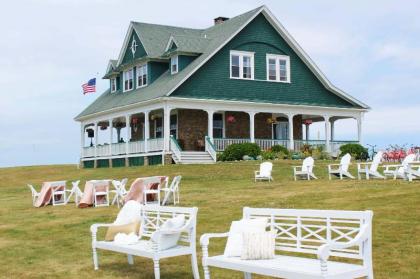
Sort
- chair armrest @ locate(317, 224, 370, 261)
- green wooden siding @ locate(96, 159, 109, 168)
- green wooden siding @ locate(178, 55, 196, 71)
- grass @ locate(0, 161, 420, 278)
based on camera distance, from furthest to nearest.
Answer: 1. green wooden siding @ locate(96, 159, 109, 168)
2. green wooden siding @ locate(178, 55, 196, 71)
3. grass @ locate(0, 161, 420, 278)
4. chair armrest @ locate(317, 224, 370, 261)

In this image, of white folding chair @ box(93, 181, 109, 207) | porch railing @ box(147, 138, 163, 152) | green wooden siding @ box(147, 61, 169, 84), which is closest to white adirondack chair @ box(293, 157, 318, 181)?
white folding chair @ box(93, 181, 109, 207)

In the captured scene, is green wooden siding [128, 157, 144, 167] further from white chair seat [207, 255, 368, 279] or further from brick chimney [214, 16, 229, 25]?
white chair seat [207, 255, 368, 279]

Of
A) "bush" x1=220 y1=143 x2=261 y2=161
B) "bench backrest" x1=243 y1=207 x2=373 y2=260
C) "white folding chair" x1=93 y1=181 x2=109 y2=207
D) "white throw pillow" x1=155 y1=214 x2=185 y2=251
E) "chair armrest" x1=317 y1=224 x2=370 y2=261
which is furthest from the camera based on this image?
"bush" x1=220 y1=143 x2=261 y2=161

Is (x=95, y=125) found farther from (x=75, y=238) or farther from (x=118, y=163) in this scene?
(x=75, y=238)

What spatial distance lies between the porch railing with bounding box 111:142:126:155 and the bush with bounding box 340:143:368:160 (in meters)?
12.8

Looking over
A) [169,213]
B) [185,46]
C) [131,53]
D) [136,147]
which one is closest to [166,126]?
[136,147]

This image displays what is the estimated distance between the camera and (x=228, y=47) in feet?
126

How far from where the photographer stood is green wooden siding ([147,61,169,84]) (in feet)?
135

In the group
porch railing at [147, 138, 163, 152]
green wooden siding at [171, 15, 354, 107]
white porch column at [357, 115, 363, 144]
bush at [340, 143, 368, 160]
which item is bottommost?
bush at [340, 143, 368, 160]

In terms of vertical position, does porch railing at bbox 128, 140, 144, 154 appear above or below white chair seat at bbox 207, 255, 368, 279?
above

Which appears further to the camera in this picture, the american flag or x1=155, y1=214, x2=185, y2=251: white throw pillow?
the american flag

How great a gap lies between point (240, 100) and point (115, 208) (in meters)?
18.9

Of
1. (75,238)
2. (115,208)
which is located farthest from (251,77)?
(75,238)

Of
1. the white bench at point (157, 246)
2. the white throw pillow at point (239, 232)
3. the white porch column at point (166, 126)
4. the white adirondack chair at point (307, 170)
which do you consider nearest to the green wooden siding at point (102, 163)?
the white porch column at point (166, 126)
